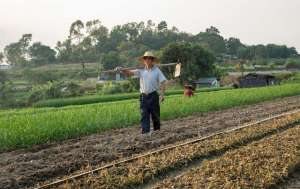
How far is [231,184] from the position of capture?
591 cm

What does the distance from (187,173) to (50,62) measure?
99179mm

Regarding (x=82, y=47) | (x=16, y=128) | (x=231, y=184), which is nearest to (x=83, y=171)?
(x=231, y=184)

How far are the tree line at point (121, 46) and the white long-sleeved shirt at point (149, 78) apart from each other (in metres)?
75.9

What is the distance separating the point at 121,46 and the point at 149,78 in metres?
86.4

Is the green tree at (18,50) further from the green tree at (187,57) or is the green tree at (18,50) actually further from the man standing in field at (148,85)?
the man standing in field at (148,85)

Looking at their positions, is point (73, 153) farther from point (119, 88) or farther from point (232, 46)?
point (232, 46)

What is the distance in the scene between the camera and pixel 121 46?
96.3 m

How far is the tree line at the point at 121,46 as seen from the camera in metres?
99.0

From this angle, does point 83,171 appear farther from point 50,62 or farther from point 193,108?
point 50,62

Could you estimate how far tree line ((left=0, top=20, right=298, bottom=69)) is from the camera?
99000 mm

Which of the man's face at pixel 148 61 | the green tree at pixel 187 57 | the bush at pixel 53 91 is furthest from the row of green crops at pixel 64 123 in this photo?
the green tree at pixel 187 57

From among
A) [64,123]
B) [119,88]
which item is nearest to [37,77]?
[119,88]

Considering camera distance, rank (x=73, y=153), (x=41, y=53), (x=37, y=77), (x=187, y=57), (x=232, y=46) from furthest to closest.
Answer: (x=232, y=46), (x=41, y=53), (x=37, y=77), (x=187, y=57), (x=73, y=153)

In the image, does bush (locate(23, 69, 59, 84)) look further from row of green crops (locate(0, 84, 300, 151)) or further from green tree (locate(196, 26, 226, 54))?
green tree (locate(196, 26, 226, 54))
